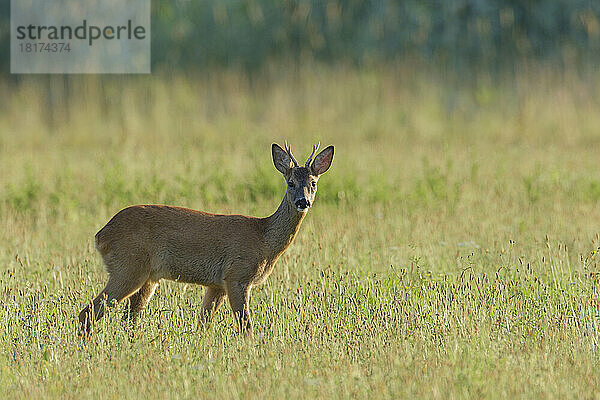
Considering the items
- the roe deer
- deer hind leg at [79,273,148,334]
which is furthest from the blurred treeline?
deer hind leg at [79,273,148,334]

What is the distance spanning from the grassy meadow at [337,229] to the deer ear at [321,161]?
96cm

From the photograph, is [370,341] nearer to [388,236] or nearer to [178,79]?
[388,236]

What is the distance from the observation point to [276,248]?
302 inches

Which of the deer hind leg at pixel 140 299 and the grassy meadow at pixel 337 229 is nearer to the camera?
the grassy meadow at pixel 337 229

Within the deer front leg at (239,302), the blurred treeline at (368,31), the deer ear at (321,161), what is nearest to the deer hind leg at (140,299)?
the deer front leg at (239,302)

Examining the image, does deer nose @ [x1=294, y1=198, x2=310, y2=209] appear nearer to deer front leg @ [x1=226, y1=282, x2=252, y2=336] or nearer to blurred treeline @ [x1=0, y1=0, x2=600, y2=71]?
deer front leg @ [x1=226, y1=282, x2=252, y2=336]

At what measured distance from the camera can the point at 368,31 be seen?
2033cm

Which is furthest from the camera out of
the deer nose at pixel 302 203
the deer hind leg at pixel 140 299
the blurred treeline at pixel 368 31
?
the blurred treeline at pixel 368 31

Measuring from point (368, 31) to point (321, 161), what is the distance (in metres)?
13.0

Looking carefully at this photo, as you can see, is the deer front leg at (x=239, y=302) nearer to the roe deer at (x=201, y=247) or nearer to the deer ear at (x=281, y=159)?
the roe deer at (x=201, y=247)

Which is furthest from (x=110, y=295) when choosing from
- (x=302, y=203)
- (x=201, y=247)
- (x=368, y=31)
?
(x=368, y=31)

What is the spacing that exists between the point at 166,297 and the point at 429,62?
12357 millimetres

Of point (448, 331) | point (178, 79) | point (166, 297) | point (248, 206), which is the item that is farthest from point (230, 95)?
point (448, 331)

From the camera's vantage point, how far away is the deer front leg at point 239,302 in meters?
7.41
